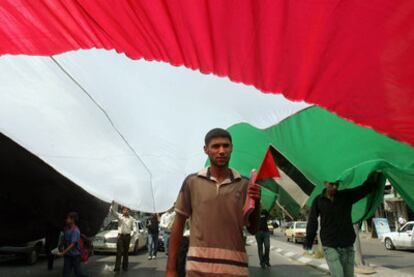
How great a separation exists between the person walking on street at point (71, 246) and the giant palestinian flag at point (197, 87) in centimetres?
507

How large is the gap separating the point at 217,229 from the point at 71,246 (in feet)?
22.3

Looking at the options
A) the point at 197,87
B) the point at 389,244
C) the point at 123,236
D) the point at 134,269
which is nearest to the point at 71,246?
the point at 123,236

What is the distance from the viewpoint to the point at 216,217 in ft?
8.13

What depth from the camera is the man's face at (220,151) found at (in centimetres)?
263

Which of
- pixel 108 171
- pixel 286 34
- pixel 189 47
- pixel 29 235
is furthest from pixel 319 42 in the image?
pixel 29 235

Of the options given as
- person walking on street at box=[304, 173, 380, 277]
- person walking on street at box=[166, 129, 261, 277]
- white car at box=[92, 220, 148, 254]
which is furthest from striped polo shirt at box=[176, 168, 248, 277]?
white car at box=[92, 220, 148, 254]

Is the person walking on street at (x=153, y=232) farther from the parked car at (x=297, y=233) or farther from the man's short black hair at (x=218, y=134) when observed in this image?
the parked car at (x=297, y=233)

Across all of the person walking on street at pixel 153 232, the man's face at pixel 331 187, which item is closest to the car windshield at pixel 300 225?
the person walking on street at pixel 153 232

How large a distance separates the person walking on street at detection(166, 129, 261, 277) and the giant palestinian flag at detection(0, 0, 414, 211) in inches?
16.4

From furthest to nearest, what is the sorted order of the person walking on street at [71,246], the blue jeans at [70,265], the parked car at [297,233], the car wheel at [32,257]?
the parked car at [297,233] < the car wheel at [32,257] < the blue jeans at [70,265] < the person walking on street at [71,246]

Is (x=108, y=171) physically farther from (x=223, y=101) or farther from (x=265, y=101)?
(x=265, y=101)

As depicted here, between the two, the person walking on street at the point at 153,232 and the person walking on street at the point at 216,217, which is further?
the person walking on street at the point at 153,232

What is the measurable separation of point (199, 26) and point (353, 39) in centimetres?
75

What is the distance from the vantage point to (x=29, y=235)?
10875 millimetres
